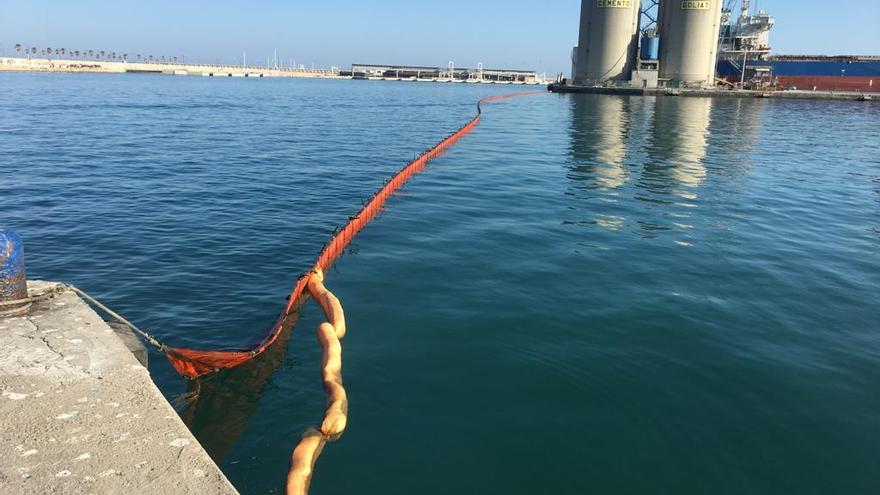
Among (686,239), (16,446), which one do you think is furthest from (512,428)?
(686,239)

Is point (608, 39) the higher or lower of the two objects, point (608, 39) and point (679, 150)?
the higher

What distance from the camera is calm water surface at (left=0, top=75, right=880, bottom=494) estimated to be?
6.41 m

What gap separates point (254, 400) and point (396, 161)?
21385 millimetres

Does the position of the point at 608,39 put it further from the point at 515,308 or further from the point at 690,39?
the point at 515,308

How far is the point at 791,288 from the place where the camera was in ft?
37.9

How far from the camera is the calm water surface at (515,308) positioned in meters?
6.41

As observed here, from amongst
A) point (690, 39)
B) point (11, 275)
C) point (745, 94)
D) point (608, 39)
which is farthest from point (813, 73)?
point (11, 275)

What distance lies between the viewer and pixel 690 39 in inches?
3223

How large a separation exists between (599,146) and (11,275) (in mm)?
31460

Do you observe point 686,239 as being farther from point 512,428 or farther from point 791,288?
point 512,428

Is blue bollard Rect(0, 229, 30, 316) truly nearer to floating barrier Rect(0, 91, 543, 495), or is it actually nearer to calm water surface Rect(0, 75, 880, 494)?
floating barrier Rect(0, 91, 543, 495)

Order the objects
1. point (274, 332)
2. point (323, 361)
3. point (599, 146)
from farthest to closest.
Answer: point (599, 146) → point (274, 332) → point (323, 361)

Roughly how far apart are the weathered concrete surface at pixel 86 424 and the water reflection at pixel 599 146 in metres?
19.0

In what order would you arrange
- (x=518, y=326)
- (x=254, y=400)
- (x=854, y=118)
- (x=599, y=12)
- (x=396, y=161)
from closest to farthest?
(x=254, y=400) → (x=518, y=326) → (x=396, y=161) → (x=854, y=118) → (x=599, y=12)
